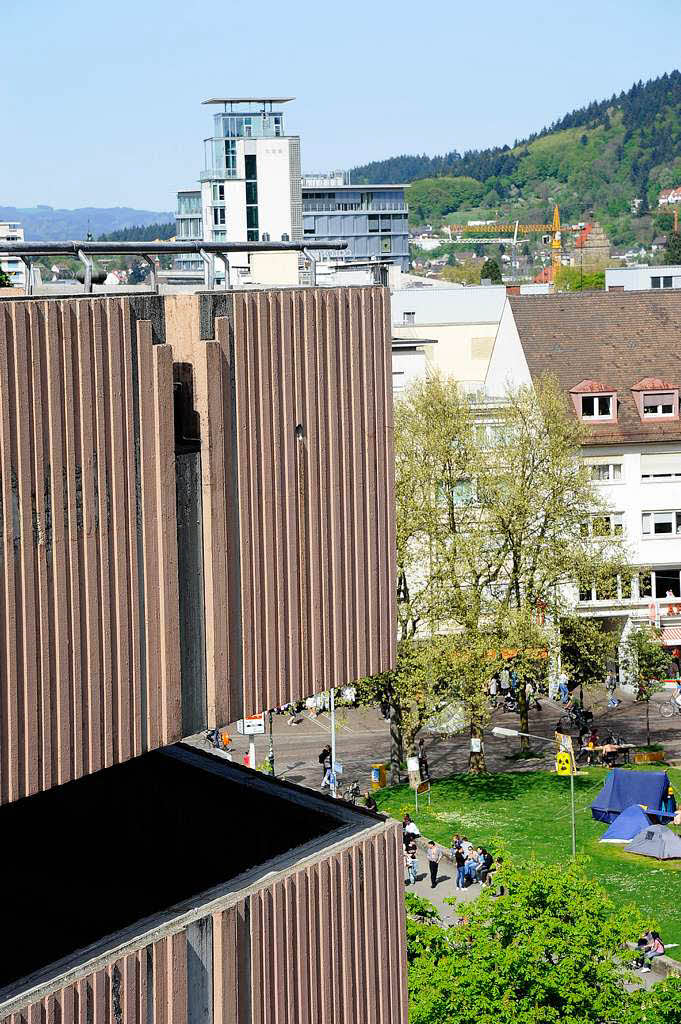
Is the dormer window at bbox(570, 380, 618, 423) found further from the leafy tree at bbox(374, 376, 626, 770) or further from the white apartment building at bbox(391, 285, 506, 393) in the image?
the white apartment building at bbox(391, 285, 506, 393)

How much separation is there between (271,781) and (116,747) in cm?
316

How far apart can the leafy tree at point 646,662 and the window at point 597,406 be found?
29.9 feet

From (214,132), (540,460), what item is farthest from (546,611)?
(214,132)

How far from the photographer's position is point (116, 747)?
10461mm

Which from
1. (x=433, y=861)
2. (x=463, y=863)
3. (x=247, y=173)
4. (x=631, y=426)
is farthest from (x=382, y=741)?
(x=247, y=173)

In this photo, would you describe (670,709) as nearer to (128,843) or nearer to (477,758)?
(477,758)

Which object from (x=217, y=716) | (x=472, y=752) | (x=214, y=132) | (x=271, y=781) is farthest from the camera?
(x=214, y=132)

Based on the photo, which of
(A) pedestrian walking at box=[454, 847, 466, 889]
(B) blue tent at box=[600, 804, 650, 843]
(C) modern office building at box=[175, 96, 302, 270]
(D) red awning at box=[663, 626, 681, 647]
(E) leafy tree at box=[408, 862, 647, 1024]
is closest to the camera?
(E) leafy tree at box=[408, 862, 647, 1024]

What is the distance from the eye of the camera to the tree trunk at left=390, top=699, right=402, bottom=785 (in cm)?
4512

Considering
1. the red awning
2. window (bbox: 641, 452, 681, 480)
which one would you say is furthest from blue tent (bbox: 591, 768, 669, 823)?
window (bbox: 641, 452, 681, 480)

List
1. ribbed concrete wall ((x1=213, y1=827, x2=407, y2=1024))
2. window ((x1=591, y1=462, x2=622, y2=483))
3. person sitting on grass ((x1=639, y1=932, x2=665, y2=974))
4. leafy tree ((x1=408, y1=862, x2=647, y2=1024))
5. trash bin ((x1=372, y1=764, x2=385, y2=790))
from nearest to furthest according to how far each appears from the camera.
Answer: ribbed concrete wall ((x1=213, y1=827, x2=407, y2=1024)) → leafy tree ((x1=408, y1=862, x2=647, y2=1024)) → person sitting on grass ((x1=639, y1=932, x2=665, y2=974)) → trash bin ((x1=372, y1=764, x2=385, y2=790)) → window ((x1=591, y1=462, x2=622, y2=483))

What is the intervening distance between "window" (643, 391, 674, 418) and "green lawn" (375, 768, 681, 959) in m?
16.7

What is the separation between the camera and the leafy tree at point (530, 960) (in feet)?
74.4

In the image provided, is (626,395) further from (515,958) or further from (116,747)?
(116,747)
